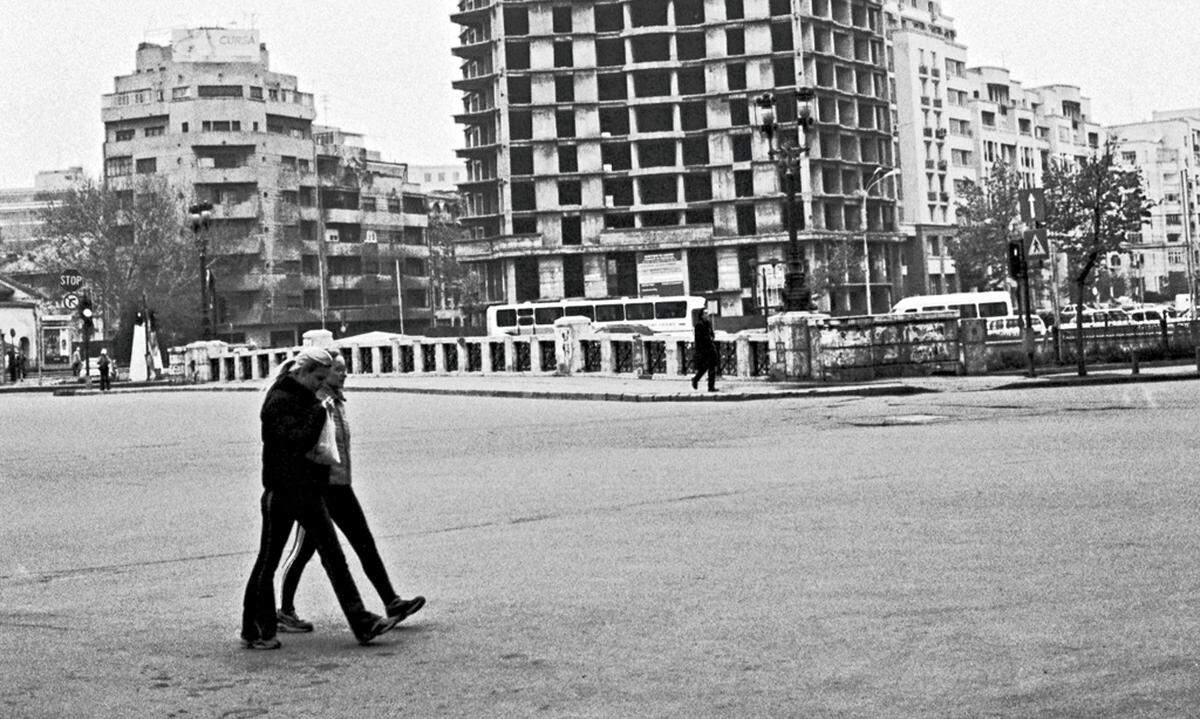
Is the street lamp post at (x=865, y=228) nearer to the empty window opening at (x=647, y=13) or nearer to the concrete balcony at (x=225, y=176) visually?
the empty window opening at (x=647, y=13)

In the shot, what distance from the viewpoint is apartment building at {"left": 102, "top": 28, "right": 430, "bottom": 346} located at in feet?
382

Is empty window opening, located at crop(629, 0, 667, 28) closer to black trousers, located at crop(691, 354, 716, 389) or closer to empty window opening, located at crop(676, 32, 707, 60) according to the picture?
empty window opening, located at crop(676, 32, 707, 60)

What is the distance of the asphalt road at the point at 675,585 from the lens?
6.82 metres

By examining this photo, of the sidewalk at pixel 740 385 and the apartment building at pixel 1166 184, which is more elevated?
the apartment building at pixel 1166 184

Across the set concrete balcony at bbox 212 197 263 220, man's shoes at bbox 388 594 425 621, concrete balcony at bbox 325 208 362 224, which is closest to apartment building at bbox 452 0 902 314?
concrete balcony at bbox 212 197 263 220

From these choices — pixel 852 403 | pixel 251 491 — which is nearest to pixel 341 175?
pixel 852 403

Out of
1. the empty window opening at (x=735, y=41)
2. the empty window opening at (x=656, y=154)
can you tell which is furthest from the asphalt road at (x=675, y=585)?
the empty window opening at (x=735, y=41)

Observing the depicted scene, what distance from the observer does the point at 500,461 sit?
1955 centimetres

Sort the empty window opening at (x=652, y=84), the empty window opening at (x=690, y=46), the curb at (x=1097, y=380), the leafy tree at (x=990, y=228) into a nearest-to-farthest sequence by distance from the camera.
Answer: the curb at (x=1097, y=380), the leafy tree at (x=990, y=228), the empty window opening at (x=652, y=84), the empty window opening at (x=690, y=46)

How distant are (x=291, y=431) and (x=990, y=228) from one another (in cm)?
9400

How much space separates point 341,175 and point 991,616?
120423 millimetres

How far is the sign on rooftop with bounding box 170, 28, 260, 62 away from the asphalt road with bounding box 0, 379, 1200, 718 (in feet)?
360

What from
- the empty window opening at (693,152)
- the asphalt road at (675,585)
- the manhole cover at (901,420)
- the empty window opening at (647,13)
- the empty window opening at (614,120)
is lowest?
the asphalt road at (675,585)

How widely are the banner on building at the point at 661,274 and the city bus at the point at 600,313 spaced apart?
3.49 meters
